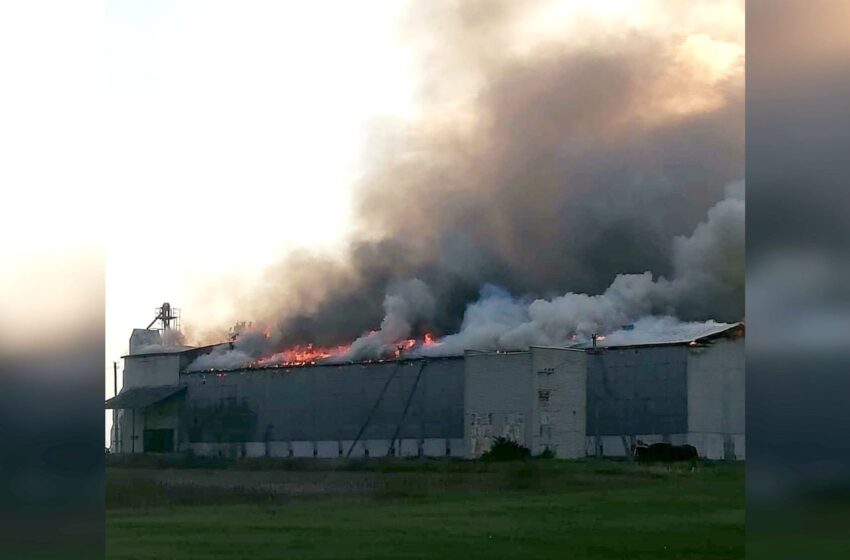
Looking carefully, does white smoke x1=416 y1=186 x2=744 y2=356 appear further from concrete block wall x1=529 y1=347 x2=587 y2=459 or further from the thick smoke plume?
concrete block wall x1=529 y1=347 x2=587 y2=459

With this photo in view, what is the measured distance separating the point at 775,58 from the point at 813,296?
141cm

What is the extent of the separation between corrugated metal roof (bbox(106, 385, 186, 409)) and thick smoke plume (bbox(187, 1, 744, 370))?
1.71 m

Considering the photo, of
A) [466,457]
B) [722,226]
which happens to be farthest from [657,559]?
[722,226]

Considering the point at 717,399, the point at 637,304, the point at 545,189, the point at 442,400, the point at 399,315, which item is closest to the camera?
the point at 717,399

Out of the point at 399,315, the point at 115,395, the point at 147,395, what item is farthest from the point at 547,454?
the point at 115,395

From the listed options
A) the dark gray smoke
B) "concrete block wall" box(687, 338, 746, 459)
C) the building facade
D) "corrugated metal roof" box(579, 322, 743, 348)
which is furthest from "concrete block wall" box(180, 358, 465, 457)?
"concrete block wall" box(687, 338, 746, 459)

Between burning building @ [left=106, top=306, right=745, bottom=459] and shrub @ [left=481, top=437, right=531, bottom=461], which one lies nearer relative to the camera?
burning building @ [left=106, top=306, right=745, bottom=459]

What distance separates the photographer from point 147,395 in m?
11.2

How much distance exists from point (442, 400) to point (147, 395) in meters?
2.72

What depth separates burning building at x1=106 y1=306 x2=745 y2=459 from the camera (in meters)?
9.49

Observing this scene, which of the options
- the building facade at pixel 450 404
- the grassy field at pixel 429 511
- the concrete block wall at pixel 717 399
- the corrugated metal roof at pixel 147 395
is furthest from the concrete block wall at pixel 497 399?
the corrugated metal roof at pixel 147 395

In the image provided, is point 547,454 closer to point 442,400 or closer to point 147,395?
point 442,400

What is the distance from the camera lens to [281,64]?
1059 centimetres

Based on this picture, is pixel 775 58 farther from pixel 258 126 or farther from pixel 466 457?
pixel 258 126
